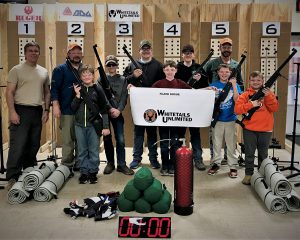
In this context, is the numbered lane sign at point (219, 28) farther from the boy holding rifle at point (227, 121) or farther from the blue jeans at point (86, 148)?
the blue jeans at point (86, 148)

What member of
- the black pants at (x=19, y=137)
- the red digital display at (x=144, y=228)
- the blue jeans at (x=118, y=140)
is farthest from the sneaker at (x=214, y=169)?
the black pants at (x=19, y=137)

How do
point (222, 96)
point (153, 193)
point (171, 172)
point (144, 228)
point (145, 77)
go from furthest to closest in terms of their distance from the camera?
point (145, 77) < point (171, 172) < point (222, 96) < point (153, 193) < point (144, 228)

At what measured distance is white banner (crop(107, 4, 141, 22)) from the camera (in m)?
6.16

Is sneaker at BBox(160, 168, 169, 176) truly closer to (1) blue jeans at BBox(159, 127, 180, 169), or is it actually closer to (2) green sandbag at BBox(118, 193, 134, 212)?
(1) blue jeans at BBox(159, 127, 180, 169)

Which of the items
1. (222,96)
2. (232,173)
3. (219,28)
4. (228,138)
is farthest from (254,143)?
(219,28)

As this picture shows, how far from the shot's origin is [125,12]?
617 centimetres

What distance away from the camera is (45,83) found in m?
4.51

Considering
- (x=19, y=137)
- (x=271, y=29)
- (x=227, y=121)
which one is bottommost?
(x=19, y=137)

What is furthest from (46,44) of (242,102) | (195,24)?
(242,102)

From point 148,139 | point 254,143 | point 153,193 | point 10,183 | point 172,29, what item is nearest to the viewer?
point 153,193

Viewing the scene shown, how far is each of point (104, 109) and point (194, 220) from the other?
1718 millimetres

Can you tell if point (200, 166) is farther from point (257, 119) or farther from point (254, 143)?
point (257, 119)

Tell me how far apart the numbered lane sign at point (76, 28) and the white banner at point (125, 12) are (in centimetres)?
51

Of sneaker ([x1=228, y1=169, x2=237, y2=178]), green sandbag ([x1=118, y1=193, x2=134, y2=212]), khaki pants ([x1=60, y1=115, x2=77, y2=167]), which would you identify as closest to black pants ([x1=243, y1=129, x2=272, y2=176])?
sneaker ([x1=228, y1=169, x2=237, y2=178])
